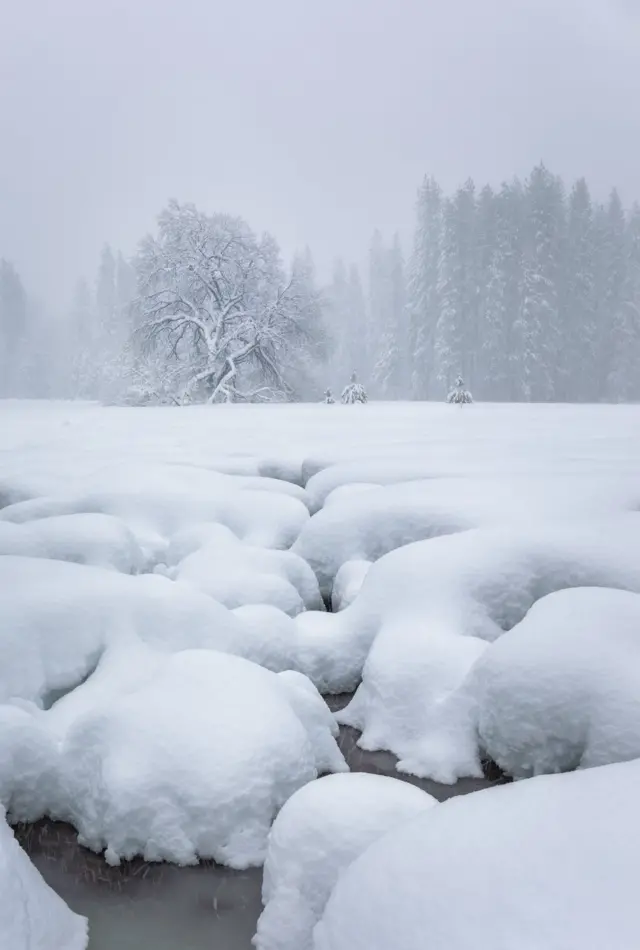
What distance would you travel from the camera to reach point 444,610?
3.40m

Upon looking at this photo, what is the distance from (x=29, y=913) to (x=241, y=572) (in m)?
2.28

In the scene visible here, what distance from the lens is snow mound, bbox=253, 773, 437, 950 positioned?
188 cm

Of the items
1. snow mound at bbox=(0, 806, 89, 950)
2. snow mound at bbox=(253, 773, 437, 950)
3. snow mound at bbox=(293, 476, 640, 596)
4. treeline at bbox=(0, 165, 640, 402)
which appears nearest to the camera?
snow mound at bbox=(0, 806, 89, 950)

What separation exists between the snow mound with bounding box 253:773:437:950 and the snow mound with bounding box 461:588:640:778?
0.74 m

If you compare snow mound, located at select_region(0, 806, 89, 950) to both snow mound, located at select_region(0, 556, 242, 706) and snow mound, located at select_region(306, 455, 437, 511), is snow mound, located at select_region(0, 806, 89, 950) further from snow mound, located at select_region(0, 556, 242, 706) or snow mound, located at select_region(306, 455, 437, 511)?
snow mound, located at select_region(306, 455, 437, 511)

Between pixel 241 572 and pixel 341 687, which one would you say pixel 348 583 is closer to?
pixel 241 572

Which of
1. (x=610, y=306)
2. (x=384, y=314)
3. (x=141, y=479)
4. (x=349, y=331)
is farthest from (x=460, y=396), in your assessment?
(x=349, y=331)

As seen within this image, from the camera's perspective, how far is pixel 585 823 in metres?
1.45

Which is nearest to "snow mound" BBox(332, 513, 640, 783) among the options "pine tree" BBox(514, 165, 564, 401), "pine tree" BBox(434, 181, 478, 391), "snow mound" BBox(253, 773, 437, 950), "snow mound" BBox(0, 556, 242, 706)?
"snow mound" BBox(0, 556, 242, 706)

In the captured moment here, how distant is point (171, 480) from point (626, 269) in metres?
32.5

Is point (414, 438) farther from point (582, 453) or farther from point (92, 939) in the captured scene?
point (92, 939)

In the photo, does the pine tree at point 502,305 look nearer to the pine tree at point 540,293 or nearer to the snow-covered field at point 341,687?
the pine tree at point 540,293

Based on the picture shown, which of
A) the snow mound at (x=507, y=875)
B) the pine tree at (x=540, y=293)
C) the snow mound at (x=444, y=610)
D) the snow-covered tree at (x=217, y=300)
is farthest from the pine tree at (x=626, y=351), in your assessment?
the snow mound at (x=507, y=875)

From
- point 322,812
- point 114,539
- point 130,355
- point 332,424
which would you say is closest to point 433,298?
point 130,355
